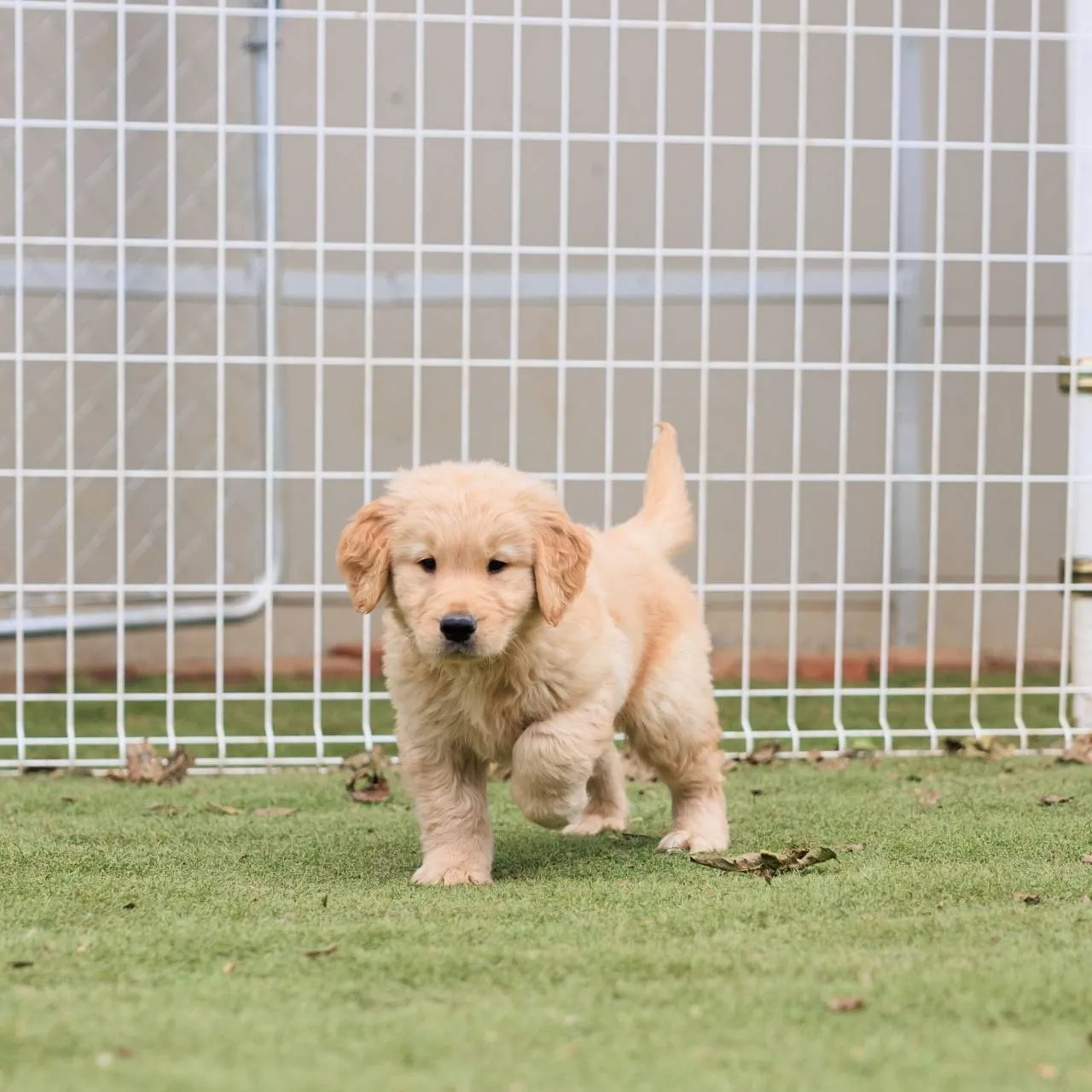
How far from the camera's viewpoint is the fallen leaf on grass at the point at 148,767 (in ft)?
12.4

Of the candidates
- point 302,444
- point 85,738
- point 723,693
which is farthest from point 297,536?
point 723,693

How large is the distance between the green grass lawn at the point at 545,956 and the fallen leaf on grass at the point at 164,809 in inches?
1.2

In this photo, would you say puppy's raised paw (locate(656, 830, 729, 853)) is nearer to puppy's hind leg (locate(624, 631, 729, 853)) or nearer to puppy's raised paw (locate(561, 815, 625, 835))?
puppy's hind leg (locate(624, 631, 729, 853))

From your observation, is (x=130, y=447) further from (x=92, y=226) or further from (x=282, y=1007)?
(x=282, y=1007)

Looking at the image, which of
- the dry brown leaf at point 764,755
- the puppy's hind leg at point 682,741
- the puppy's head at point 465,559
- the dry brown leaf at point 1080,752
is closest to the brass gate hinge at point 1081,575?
the dry brown leaf at point 1080,752

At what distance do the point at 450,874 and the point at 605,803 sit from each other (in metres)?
0.65

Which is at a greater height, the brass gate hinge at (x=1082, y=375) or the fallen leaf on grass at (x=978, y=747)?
the brass gate hinge at (x=1082, y=375)

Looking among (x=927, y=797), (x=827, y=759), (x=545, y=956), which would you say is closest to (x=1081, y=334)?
(x=827, y=759)

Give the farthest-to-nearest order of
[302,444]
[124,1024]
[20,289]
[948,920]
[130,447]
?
[302,444] → [130,447] → [20,289] → [948,920] → [124,1024]

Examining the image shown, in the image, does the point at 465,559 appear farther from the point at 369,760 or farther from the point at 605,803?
the point at 369,760

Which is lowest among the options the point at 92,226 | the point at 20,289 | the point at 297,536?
the point at 297,536

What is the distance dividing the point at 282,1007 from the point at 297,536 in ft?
12.1

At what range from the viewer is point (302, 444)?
217 inches

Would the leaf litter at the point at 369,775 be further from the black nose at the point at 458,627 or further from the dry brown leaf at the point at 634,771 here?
the black nose at the point at 458,627
